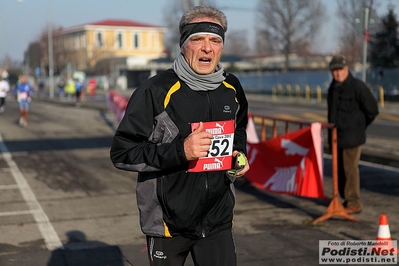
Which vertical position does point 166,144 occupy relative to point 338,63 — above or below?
below

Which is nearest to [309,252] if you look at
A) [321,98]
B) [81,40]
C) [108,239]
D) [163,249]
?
[108,239]

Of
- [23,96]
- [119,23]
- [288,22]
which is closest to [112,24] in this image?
[119,23]

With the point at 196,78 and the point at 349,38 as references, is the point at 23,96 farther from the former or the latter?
the point at 349,38

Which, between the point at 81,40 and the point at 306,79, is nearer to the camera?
the point at 306,79

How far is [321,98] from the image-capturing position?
41000 millimetres

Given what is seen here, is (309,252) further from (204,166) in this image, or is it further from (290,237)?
(204,166)

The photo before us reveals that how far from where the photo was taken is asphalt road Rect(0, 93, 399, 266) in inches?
249

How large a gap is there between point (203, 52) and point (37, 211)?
19.1 feet

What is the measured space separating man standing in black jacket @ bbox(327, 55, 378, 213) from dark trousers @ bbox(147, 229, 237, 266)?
4.71m

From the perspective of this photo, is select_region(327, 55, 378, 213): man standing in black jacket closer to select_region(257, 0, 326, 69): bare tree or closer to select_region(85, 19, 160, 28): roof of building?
select_region(257, 0, 326, 69): bare tree

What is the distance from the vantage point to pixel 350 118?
7836mm

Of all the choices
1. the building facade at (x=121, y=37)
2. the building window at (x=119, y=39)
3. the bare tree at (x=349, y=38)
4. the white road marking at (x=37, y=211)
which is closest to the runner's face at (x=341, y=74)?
the white road marking at (x=37, y=211)

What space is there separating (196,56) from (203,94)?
21 centimetres

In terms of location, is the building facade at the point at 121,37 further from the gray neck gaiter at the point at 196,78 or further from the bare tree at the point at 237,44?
the gray neck gaiter at the point at 196,78
